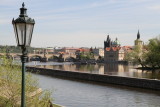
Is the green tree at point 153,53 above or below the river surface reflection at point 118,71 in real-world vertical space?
above

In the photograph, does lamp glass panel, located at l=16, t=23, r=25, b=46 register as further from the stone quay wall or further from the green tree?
the green tree

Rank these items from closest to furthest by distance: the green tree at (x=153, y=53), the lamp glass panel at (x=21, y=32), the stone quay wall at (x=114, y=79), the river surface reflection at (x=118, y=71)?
the lamp glass panel at (x=21, y=32), the stone quay wall at (x=114, y=79), the river surface reflection at (x=118, y=71), the green tree at (x=153, y=53)

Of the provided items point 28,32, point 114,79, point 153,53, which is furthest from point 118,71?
point 28,32

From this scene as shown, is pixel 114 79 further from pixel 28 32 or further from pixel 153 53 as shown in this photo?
pixel 28 32

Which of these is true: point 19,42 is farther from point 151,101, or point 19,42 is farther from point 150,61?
point 150,61

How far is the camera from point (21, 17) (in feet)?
22.6

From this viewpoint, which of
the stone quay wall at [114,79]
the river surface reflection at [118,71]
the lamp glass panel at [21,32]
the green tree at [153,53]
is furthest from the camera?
the green tree at [153,53]

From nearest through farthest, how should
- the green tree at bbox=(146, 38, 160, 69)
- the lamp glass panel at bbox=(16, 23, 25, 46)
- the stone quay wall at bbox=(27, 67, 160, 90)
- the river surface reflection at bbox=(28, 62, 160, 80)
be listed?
the lamp glass panel at bbox=(16, 23, 25, 46) < the stone quay wall at bbox=(27, 67, 160, 90) < the river surface reflection at bbox=(28, 62, 160, 80) < the green tree at bbox=(146, 38, 160, 69)

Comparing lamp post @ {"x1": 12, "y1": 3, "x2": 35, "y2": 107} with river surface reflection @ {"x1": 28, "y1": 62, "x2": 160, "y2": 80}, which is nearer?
lamp post @ {"x1": 12, "y1": 3, "x2": 35, "y2": 107}

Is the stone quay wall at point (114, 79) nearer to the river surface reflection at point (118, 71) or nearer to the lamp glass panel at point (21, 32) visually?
the river surface reflection at point (118, 71)

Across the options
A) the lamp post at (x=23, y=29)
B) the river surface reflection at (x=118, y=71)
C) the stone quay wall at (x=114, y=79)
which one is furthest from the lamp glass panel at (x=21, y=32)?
the river surface reflection at (x=118, y=71)

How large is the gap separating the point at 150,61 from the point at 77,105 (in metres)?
65.0

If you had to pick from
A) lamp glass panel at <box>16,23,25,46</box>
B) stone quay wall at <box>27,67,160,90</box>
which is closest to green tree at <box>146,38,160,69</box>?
stone quay wall at <box>27,67,160,90</box>

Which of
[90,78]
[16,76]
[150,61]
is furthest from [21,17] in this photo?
[150,61]
